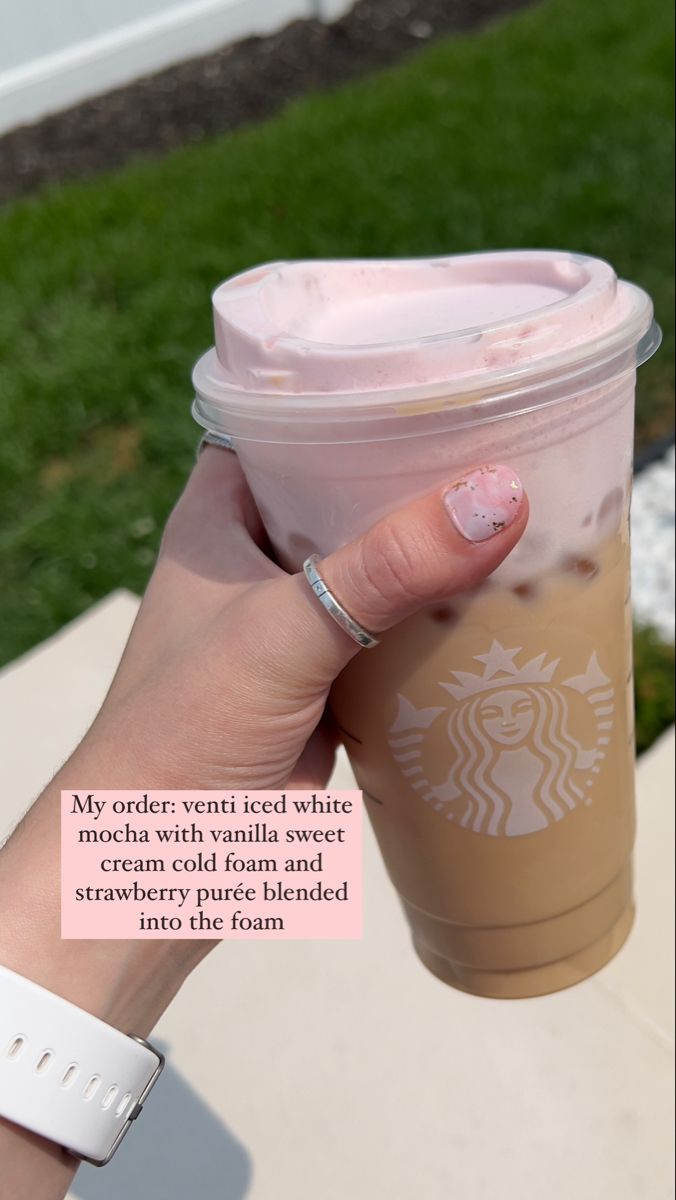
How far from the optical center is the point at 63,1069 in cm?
98

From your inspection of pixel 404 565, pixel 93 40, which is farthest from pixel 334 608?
pixel 93 40

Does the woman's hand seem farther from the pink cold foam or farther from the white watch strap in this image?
the white watch strap

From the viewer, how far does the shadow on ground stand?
1.40 m

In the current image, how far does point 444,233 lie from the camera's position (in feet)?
12.0

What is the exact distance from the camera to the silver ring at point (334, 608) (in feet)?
2.88

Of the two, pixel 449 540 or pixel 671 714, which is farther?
pixel 671 714

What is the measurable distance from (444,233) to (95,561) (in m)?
1.80

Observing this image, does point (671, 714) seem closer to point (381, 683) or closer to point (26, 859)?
point (381, 683)

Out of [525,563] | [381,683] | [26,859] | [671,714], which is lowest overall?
[671,714]

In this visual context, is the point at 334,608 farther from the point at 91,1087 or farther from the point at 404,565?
the point at 91,1087

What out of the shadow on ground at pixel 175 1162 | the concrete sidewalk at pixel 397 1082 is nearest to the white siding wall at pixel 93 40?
the concrete sidewalk at pixel 397 1082

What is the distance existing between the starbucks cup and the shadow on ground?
1.80 ft

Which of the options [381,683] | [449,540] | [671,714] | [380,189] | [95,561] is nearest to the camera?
[449,540]

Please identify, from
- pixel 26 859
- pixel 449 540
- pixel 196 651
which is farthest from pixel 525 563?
pixel 26 859
